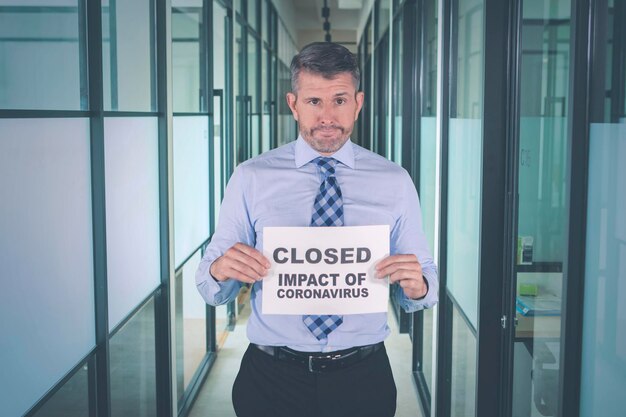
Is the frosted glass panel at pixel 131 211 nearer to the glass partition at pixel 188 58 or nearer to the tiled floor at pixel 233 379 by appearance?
the glass partition at pixel 188 58

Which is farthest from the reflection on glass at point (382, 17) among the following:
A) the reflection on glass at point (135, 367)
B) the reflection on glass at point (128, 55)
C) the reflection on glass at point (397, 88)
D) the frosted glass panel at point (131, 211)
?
the reflection on glass at point (135, 367)

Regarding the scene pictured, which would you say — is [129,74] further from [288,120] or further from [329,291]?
[288,120]

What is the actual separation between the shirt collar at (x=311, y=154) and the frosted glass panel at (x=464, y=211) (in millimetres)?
836

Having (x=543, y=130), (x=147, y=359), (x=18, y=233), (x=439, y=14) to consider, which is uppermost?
(x=439, y=14)

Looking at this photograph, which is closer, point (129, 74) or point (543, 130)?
point (543, 130)

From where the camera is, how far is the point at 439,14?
322 cm

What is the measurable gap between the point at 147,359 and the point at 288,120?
963 cm

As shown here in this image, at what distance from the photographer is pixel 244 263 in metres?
1.53

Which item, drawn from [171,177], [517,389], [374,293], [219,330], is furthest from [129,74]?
[219,330]

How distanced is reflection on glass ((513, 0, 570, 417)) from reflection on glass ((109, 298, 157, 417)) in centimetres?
147

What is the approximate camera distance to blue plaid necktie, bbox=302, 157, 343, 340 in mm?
1685

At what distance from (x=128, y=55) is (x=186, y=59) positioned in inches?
43.7

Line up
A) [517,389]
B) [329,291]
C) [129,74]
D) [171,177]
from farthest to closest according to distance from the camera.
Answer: [171,177] → [129,74] → [517,389] → [329,291]

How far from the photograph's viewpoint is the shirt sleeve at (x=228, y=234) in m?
1.68
